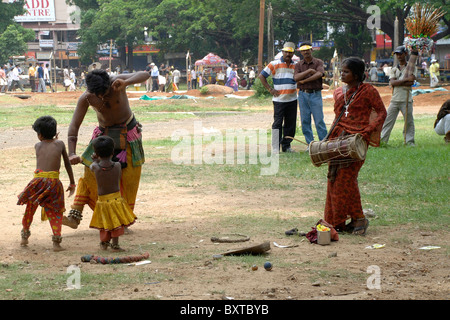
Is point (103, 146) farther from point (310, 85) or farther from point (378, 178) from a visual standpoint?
point (310, 85)

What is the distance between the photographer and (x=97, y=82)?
6168 mm

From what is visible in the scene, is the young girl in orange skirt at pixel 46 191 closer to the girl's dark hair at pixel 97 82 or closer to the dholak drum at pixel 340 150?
the girl's dark hair at pixel 97 82

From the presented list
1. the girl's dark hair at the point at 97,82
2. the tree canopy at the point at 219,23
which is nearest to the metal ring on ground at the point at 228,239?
the girl's dark hair at the point at 97,82

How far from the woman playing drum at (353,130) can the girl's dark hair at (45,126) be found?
9.07 feet

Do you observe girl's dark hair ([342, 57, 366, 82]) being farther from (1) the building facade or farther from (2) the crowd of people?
(1) the building facade

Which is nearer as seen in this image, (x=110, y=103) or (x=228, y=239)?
(x=228, y=239)

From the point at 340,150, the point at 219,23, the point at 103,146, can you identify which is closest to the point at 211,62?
the point at 219,23

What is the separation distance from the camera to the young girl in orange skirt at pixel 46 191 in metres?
6.29

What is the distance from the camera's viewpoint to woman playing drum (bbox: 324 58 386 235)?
6.63 metres

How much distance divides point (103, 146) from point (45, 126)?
2.35ft

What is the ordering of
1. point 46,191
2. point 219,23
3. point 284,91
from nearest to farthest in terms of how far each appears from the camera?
point 46,191 → point 284,91 → point 219,23

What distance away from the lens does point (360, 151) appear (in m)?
6.48

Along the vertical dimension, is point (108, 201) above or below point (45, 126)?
below
